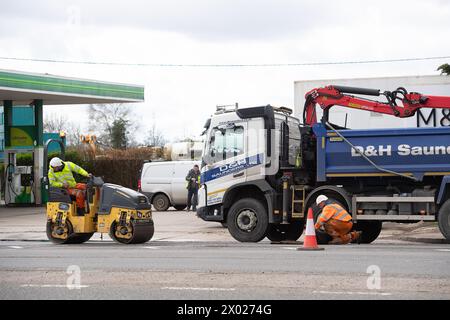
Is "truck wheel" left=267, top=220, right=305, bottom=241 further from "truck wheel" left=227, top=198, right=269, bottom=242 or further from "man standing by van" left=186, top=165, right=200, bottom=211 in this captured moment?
"man standing by van" left=186, top=165, right=200, bottom=211

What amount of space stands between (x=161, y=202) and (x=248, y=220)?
15.8 m

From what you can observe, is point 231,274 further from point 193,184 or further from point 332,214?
point 193,184

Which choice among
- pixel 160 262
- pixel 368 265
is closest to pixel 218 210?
pixel 160 262

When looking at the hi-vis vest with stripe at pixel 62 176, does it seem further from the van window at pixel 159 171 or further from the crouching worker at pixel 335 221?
the van window at pixel 159 171

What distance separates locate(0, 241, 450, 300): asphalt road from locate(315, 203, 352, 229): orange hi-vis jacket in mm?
1350

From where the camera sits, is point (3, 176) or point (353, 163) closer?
point (353, 163)

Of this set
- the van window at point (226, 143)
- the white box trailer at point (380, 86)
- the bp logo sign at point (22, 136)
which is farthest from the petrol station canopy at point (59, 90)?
the van window at point (226, 143)

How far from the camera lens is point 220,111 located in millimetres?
19656

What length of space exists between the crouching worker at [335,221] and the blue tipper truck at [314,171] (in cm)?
26

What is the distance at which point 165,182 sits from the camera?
112 feet

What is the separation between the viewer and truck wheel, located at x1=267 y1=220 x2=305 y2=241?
65.0 feet

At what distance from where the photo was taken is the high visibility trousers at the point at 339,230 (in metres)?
17.4

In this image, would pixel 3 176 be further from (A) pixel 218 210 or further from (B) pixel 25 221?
(A) pixel 218 210
